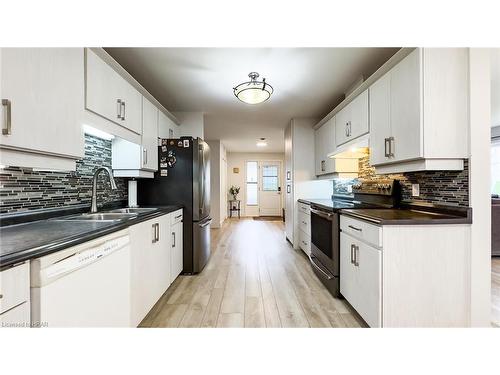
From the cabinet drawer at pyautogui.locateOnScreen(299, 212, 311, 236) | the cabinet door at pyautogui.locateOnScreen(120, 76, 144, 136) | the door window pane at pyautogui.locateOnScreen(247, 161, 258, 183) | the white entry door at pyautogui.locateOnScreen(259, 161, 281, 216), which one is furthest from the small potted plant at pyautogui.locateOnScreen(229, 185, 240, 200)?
the cabinet door at pyautogui.locateOnScreen(120, 76, 144, 136)

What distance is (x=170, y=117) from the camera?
138 inches

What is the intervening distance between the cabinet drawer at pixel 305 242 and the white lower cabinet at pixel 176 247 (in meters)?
1.79

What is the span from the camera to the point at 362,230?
188cm

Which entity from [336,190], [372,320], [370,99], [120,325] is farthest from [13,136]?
[336,190]

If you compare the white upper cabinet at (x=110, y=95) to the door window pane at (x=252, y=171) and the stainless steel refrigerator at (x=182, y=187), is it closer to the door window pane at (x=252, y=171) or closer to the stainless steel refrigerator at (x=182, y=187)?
the stainless steel refrigerator at (x=182, y=187)

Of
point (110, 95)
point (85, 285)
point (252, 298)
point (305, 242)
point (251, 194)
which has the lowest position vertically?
point (252, 298)

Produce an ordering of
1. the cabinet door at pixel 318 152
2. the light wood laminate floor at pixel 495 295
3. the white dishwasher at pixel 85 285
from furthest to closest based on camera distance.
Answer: the cabinet door at pixel 318 152 → the light wood laminate floor at pixel 495 295 → the white dishwasher at pixel 85 285

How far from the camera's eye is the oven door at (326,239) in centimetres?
237

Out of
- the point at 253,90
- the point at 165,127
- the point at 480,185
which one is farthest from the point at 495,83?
the point at 165,127

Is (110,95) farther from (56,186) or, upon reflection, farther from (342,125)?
(342,125)

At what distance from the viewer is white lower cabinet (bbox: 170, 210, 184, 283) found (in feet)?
8.75

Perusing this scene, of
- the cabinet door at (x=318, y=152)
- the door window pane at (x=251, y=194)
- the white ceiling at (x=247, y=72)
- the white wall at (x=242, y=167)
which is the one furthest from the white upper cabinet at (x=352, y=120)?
the door window pane at (x=251, y=194)

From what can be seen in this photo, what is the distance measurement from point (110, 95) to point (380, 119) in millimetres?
2284
